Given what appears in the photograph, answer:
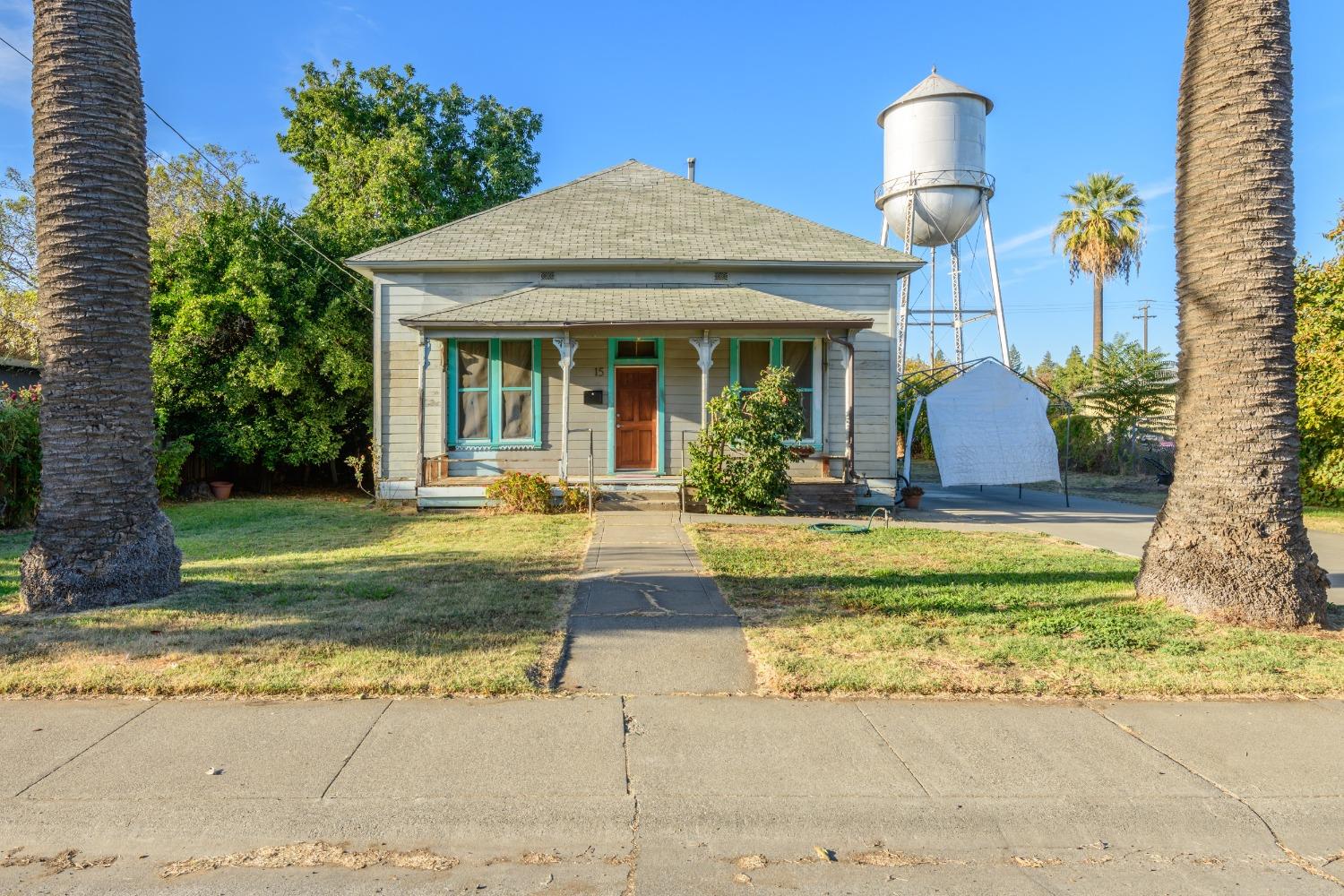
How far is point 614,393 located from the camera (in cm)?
1534

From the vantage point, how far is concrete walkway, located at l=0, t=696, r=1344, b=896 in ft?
9.92

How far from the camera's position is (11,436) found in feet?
39.1

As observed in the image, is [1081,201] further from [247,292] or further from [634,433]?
[247,292]

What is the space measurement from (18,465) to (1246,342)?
15.2 meters

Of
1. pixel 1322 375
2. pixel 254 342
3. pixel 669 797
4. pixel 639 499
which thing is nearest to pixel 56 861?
pixel 669 797

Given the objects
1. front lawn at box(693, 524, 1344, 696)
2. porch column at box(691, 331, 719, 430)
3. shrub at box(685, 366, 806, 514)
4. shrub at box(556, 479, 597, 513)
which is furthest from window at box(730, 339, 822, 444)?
front lawn at box(693, 524, 1344, 696)

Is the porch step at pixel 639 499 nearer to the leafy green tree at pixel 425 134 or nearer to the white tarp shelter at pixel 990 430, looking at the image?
the white tarp shelter at pixel 990 430

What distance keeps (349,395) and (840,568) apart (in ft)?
42.8

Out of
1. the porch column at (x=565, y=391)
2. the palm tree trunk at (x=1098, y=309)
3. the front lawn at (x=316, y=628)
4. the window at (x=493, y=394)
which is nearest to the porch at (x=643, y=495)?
the porch column at (x=565, y=391)

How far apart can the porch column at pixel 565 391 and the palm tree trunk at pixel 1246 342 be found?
31.2 feet

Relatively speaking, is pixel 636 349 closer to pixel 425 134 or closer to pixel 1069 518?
pixel 1069 518

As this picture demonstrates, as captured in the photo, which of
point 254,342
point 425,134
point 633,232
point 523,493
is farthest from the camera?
point 425,134

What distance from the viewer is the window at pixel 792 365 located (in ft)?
50.0

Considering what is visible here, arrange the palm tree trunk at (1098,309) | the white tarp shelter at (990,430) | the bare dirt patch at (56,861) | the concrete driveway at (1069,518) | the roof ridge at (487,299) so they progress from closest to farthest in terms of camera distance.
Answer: the bare dirt patch at (56,861) → the concrete driveway at (1069,518) → the roof ridge at (487,299) → the white tarp shelter at (990,430) → the palm tree trunk at (1098,309)
